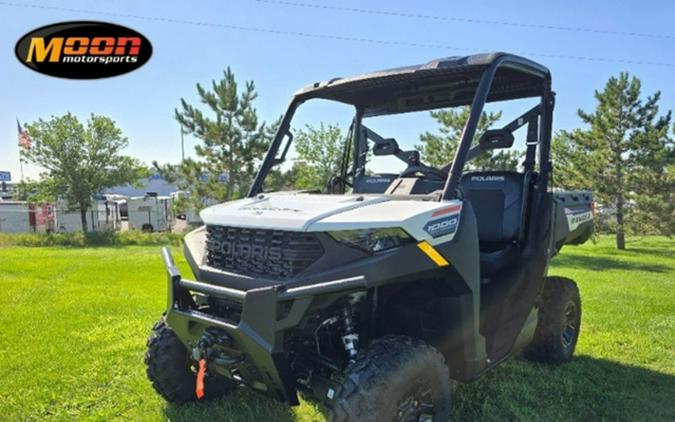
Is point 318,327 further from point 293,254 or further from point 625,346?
point 625,346

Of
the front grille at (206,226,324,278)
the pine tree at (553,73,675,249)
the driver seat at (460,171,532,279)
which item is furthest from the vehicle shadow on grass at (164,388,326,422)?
the pine tree at (553,73,675,249)

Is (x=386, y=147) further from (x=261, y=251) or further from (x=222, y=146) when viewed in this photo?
(x=222, y=146)

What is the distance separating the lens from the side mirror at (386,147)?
14.9 feet

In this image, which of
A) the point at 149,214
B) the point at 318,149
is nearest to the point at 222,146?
the point at 318,149

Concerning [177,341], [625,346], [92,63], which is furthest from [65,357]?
[92,63]

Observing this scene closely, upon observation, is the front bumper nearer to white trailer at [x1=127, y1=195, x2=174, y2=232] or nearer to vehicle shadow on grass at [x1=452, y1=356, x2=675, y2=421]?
vehicle shadow on grass at [x1=452, y1=356, x2=675, y2=421]

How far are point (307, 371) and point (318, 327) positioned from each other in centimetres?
30

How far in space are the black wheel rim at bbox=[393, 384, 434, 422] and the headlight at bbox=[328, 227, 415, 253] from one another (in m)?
0.82

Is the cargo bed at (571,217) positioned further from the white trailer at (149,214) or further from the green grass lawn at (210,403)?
the white trailer at (149,214)

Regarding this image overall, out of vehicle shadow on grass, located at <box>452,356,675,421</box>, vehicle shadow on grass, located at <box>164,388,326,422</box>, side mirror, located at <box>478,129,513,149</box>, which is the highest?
side mirror, located at <box>478,129,513,149</box>

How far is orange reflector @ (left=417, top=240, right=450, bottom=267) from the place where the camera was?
9.18ft

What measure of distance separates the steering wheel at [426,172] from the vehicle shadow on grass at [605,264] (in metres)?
12.5

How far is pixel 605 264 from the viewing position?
16.0 metres

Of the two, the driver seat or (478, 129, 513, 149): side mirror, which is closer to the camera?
(478, 129, 513, 149): side mirror
